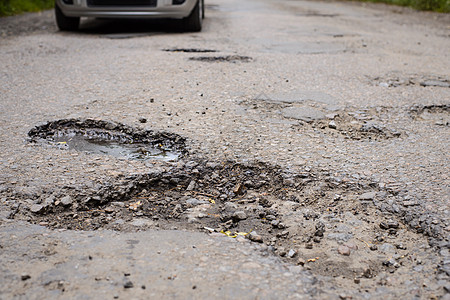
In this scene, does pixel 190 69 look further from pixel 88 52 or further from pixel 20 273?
pixel 20 273

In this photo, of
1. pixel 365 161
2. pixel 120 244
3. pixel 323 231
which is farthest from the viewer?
pixel 365 161

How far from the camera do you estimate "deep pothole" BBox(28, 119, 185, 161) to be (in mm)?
2787

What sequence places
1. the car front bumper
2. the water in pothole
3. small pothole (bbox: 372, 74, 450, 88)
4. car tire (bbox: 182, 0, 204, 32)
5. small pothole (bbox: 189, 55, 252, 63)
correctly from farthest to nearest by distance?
1. car tire (bbox: 182, 0, 204, 32)
2. the car front bumper
3. small pothole (bbox: 189, 55, 252, 63)
4. small pothole (bbox: 372, 74, 450, 88)
5. the water in pothole

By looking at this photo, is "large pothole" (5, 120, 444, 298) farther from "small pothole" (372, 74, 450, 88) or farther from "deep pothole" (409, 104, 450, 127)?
"small pothole" (372, 74, 450, 88)

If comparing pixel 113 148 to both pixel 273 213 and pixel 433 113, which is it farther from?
pixel 433 113

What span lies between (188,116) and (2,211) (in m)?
1.62

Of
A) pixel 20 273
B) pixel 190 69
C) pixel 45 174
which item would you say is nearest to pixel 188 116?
pixel 45 174

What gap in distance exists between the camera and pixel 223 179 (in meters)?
2.52

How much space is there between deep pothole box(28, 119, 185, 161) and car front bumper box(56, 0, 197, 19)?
4.29 meters

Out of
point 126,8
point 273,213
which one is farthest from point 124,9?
point 273,213

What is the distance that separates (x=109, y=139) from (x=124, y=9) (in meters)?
4.62

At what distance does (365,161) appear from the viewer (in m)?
2.68

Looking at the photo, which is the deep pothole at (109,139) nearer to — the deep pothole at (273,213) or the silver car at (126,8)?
the deep pothole at (273,213)

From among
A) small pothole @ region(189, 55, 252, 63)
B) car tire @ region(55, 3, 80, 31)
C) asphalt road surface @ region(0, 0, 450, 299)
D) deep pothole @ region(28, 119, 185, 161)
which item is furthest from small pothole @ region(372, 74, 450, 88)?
car tire @ region(55, 3, 80, 31)
